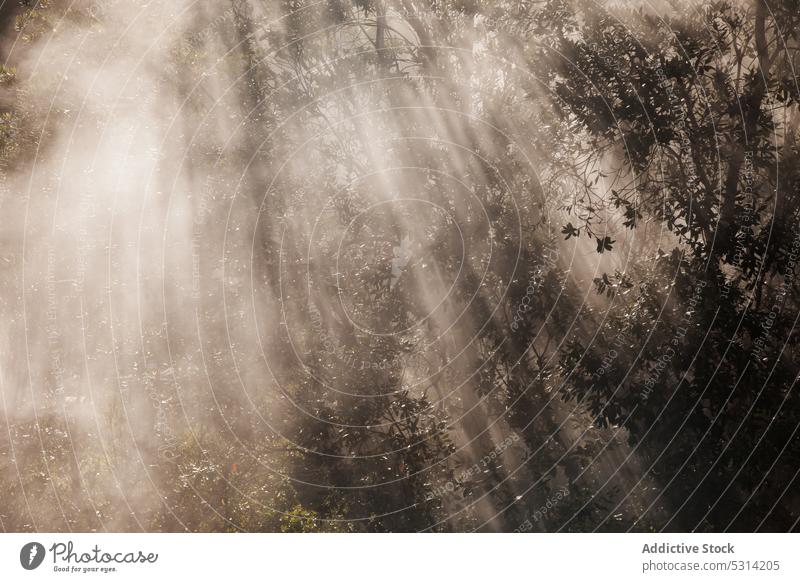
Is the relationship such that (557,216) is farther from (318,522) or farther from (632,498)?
(318,522)

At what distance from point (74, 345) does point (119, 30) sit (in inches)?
112

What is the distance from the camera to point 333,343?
525cm
